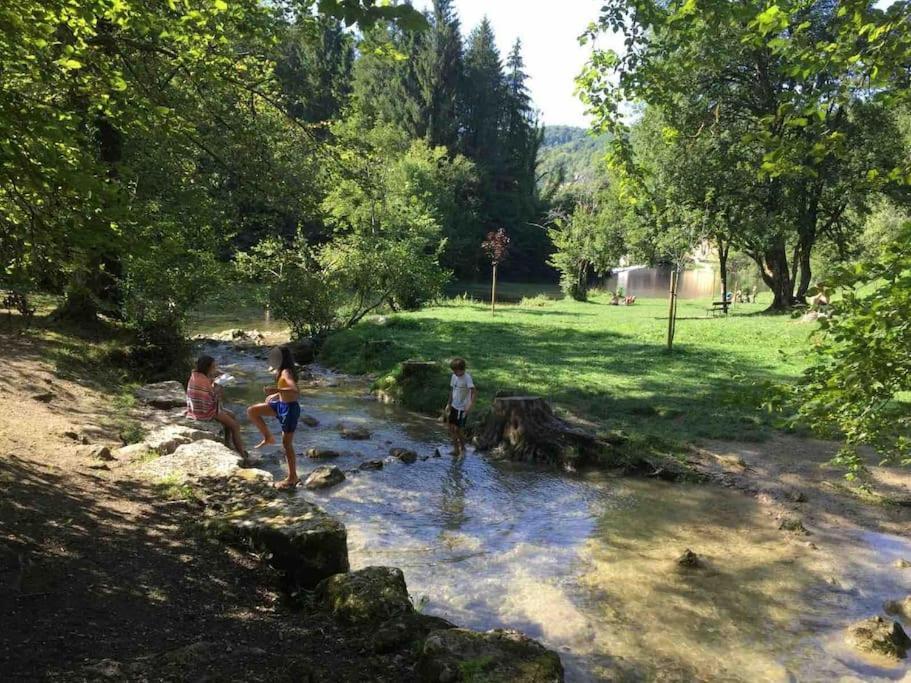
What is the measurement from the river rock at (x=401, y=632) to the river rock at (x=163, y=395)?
8.24 meters

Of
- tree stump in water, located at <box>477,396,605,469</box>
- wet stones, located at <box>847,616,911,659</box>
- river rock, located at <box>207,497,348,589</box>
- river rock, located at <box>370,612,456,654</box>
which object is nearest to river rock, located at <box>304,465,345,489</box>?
river rock, located at <box>207,497,348,589</box>

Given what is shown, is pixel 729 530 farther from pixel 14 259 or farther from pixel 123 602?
pixel 14 259

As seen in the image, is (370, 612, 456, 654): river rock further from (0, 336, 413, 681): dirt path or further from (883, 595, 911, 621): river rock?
(883, 595, 911, 621): river rock

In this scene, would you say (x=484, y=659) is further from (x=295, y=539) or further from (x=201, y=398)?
(x=201, y=398)

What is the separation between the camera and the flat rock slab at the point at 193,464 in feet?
23.8

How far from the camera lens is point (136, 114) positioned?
675cm

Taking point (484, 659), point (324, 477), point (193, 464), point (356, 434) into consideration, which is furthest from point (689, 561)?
point (356, 434)

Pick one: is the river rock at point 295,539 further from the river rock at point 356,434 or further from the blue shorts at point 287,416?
the river rock at point 356,434

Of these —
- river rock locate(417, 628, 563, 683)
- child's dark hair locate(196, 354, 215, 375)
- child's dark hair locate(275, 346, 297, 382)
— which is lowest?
river rock locate(417, 628, 563, 683)

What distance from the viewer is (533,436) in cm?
1050

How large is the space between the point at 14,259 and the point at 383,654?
14.5 feet

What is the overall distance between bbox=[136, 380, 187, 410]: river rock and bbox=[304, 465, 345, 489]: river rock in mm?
3900

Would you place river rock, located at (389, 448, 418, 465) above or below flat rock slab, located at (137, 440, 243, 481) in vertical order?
below

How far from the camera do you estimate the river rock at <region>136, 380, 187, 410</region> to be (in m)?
11.3
